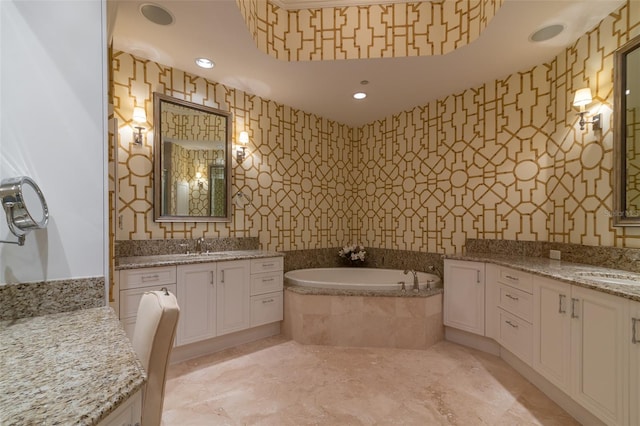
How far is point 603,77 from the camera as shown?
2.29 m

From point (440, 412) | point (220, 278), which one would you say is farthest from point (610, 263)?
point (220, 278)

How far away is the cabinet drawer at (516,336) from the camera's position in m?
2.23

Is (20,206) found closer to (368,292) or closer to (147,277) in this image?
(147,277)

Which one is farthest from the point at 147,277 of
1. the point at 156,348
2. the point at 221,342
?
the point at 156,348

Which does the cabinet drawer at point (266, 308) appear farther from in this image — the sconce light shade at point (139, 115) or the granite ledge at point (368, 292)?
the sconce light shade at point (139, 115)

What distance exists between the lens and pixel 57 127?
3.68 ft

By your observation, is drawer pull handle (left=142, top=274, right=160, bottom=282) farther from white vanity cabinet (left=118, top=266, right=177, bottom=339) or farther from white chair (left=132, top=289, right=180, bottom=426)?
white chair (left=132, top=289, right=180, bottom=426)

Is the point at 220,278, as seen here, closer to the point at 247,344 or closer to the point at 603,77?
the point at 247,344

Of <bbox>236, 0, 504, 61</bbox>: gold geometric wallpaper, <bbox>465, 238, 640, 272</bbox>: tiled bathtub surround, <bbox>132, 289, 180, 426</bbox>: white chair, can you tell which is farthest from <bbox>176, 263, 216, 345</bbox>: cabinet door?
<bbox>465, 238, 640, 272</bbox>: tiled bathtub surround

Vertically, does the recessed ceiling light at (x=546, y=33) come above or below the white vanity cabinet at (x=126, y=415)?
above

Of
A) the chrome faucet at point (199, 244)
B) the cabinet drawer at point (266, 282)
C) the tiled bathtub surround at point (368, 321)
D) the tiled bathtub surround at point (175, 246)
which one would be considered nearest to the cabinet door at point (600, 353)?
the tiled bathtub surround at point (368, 321)

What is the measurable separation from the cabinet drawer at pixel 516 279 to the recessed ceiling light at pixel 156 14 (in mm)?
3303

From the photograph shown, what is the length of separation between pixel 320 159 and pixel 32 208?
11.4ft

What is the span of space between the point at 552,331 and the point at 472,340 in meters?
1.09
